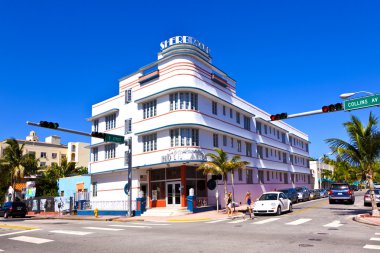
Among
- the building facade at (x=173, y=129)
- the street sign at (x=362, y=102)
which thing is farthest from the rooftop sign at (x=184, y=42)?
the street sign at (x=362, y=102)

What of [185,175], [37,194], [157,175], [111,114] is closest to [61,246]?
[185,175]

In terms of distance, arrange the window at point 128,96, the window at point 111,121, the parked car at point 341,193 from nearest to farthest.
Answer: the parked car at point 341,193 < the window at point 128,96 < the window at point 111,121

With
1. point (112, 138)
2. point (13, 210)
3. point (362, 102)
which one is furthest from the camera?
point (13, 210)

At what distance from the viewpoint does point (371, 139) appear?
22516 millimetres

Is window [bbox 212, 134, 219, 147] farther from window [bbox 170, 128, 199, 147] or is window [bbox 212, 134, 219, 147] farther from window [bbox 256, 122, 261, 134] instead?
window [bbox 256, 122, 261, 134]

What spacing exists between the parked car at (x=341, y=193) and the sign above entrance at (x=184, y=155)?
1356 cm

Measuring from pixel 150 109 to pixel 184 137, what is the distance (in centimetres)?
551

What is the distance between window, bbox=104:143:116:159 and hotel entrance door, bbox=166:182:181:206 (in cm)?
903

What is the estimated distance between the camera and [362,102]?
19766 millimetres

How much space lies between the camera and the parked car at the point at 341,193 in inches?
1335

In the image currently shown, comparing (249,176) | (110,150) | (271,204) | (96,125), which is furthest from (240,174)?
(96,125)

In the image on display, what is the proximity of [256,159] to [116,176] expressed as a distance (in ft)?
55.7

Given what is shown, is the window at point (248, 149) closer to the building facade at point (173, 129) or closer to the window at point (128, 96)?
the building facade at point (173, 129)

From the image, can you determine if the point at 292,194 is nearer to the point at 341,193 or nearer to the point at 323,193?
the point at 341,193
